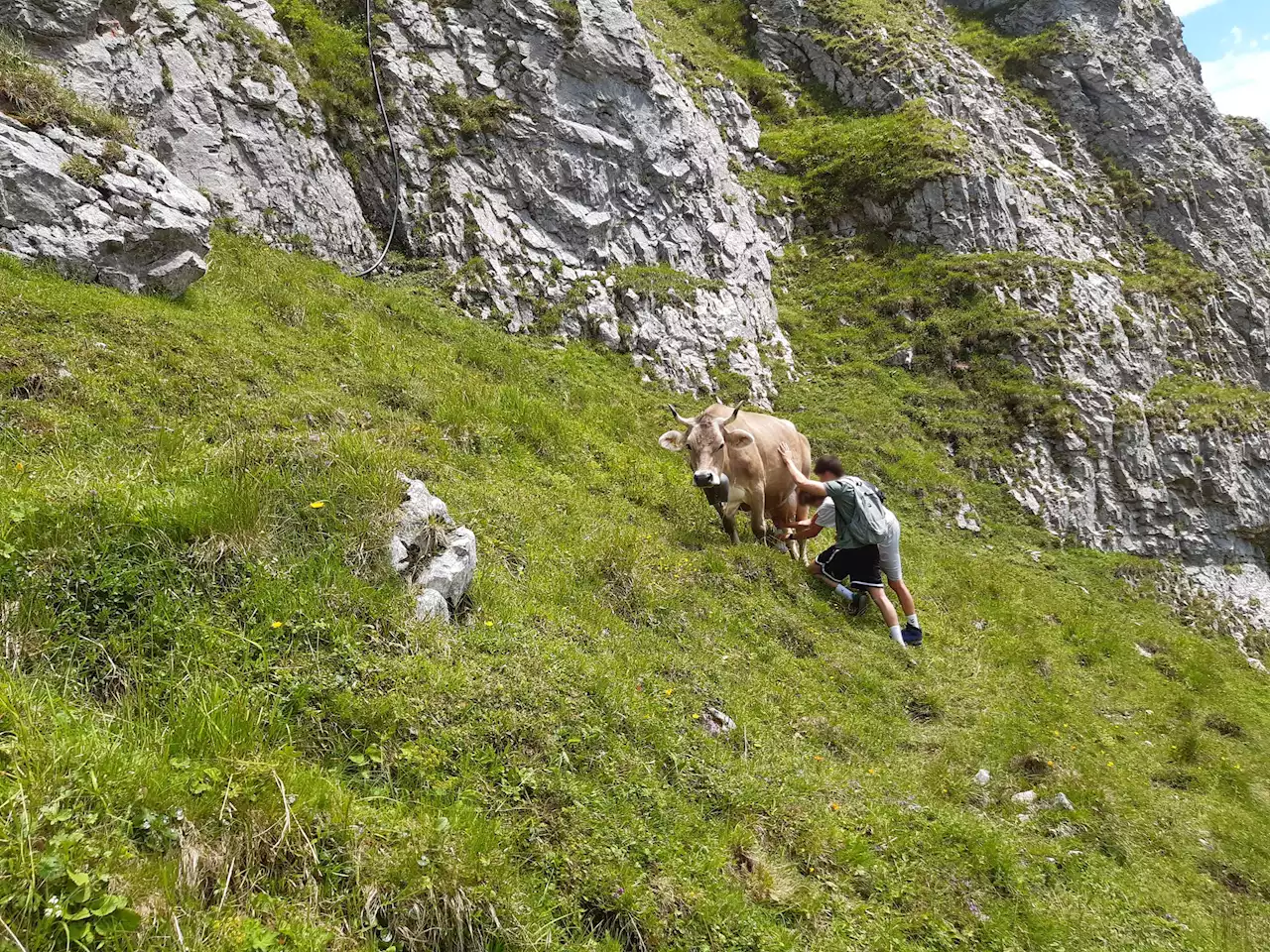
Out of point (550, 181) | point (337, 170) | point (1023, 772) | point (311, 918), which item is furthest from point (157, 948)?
point (550, 181)

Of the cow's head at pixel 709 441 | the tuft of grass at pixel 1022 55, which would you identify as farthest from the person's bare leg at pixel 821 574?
the tuft of grass at pixel 1022 55

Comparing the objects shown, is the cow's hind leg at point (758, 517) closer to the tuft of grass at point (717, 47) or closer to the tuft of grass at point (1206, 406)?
the tuft of grass at point (1206, 406)

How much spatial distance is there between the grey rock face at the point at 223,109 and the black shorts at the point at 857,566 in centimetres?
1347

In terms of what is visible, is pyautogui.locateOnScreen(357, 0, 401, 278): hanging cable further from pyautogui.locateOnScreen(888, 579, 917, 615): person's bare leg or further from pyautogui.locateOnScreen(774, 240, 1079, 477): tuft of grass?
pyautogui.locateOnScreen(888, 579, 917, 615): person's bare leg

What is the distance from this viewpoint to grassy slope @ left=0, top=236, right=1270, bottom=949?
8.73ft

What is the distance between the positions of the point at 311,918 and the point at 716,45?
4098cm

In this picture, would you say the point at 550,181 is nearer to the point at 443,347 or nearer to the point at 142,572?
the point at 443,347

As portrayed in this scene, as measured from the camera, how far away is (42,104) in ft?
31.1

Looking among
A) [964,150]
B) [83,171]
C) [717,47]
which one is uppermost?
[717,47]

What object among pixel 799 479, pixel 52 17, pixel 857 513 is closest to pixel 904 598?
pixel 857 513

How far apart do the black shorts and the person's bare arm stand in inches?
36.1

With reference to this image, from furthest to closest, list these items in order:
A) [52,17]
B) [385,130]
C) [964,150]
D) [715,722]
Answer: [964,150]
[385,130]
[52,17]
[715,722]

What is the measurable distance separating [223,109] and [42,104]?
20.3 feet

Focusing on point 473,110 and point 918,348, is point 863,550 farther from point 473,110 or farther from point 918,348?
point 473,110
